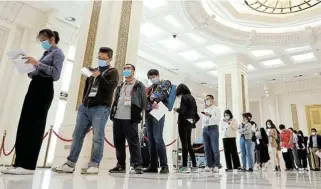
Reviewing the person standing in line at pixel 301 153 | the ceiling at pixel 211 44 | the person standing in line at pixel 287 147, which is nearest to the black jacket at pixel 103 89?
the ceiling at pixel 211 44

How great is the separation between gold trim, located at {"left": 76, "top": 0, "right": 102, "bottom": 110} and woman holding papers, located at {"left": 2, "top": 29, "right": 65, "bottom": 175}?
1989 mm

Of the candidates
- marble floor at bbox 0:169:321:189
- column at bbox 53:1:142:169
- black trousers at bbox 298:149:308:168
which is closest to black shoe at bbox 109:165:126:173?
marble floor at bbox 0:169:321:189

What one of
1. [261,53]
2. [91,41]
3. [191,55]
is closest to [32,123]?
[91,41]

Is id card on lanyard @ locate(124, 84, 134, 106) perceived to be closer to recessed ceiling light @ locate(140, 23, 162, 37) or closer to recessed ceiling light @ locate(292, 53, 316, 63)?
recessed ceiling light @ locate(140, 23, 162, 37)

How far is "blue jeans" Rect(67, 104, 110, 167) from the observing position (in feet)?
8.64

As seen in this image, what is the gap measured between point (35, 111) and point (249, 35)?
8.72m

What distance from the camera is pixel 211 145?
14.7 ft

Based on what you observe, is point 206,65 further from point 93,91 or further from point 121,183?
point 121,183

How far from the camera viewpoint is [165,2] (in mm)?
7633

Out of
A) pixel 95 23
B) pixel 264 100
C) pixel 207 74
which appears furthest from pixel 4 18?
pixel 264 100

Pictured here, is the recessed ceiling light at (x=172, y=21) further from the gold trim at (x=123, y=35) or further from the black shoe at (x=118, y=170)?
the black shoe at (x=118, y=170)

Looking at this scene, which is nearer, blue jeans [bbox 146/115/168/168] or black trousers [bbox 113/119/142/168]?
black trousers [bbox 113/119/142/168]

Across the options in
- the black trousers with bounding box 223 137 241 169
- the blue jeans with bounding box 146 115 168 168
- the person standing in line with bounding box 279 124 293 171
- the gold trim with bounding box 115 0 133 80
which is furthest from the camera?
the person standing in line with bounding box 279 124 293 171

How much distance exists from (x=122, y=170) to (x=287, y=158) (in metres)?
6.74
